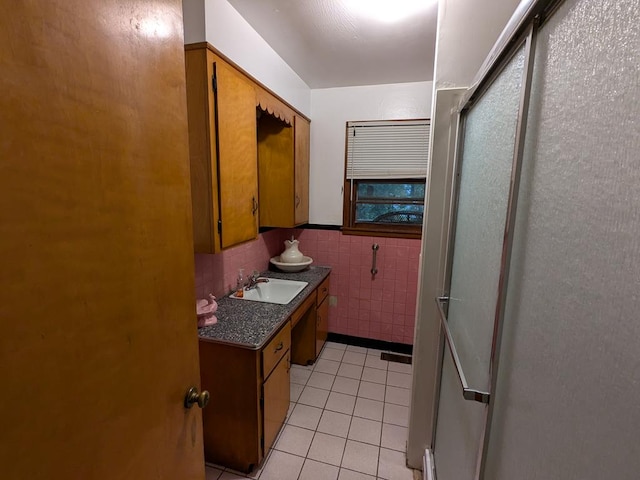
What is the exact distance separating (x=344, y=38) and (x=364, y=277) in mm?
1902

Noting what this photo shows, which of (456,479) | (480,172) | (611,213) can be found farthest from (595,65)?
(456,479)

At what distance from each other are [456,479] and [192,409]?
913 mm

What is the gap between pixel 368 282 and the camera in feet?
9.25

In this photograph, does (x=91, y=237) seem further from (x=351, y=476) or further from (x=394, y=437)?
(x=394, y=437)

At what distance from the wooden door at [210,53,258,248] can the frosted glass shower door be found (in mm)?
1119

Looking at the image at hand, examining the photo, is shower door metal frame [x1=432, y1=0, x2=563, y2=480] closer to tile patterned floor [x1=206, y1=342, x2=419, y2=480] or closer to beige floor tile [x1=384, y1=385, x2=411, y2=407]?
tile patterned floor [x1=206, y1=342, x2=419, y2=480]

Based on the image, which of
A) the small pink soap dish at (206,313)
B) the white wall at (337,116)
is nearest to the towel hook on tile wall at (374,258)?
the white wall at (337,116)

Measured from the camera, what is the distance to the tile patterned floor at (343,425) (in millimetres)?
1604

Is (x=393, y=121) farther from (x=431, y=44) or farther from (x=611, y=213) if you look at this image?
(x=611, y=213)

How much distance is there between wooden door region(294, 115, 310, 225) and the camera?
2453mm

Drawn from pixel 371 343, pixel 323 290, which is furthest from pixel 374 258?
pixel 371 343

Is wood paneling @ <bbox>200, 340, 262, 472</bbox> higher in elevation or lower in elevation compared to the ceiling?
lower

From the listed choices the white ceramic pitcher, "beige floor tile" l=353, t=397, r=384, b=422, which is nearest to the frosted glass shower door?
"beige floor tile" l=353, t=397, r=384, b=422

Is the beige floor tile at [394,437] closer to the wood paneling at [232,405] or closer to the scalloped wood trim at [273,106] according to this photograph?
the wood paneling at [232,405]
